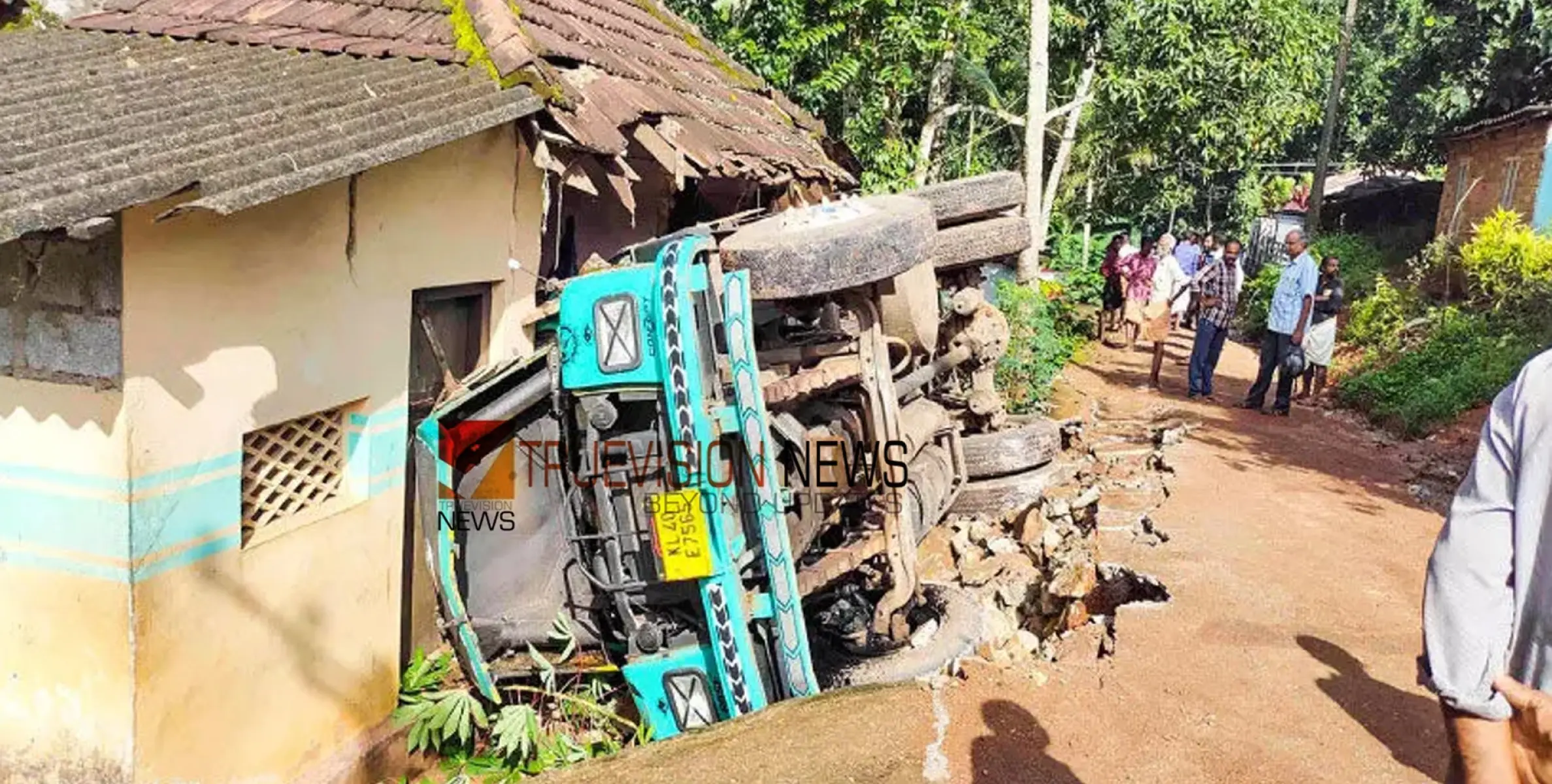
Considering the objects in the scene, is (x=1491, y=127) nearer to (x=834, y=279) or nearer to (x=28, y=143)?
(x=834, y=279)

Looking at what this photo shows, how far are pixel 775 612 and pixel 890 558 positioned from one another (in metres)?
0.75

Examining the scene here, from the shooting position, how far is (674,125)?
646 cm

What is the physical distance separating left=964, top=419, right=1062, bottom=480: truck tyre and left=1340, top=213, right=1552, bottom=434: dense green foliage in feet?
17.4

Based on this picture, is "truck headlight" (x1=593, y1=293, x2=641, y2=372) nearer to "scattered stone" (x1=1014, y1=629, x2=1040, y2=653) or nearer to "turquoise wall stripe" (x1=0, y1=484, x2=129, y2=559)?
"turquoise wall stripe" (x1=0, y1=484, x2=129, y2=559)

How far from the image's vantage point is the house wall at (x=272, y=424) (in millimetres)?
4129

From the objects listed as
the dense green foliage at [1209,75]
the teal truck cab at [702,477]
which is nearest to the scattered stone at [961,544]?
the teal truck cab at [702,477]

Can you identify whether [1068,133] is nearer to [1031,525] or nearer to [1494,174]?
[1494,174]

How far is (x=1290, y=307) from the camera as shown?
10.3 m

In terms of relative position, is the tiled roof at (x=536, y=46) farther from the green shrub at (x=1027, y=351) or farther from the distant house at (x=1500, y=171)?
the distant house at (x=1500, y=171)

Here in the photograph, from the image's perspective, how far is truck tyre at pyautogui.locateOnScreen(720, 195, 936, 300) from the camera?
4.81 m

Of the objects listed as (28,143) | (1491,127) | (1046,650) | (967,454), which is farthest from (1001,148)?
(28,143)

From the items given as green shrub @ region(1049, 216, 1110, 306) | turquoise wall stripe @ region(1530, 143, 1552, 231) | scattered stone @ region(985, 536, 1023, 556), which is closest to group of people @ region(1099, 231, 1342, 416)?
green shrub @ region(1049, 216, 1110, 306)

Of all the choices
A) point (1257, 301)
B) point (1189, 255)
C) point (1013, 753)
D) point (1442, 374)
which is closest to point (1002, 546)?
point (1013, 753)

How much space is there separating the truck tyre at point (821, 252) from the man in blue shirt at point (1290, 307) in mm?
6354
